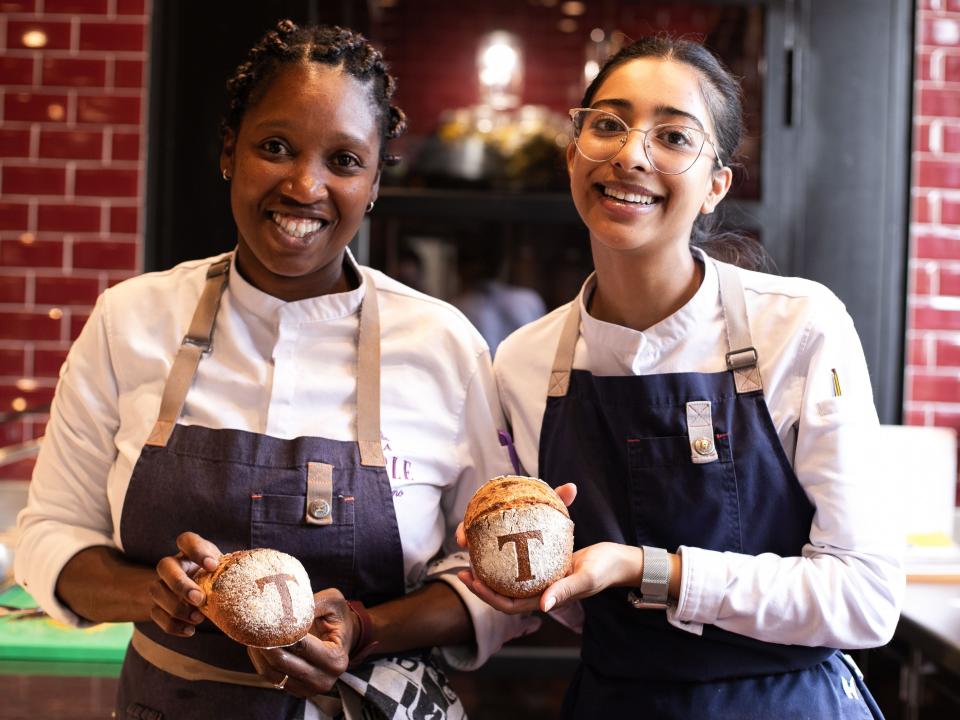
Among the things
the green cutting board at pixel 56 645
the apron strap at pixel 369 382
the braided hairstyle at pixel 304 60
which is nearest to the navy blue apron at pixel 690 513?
the apron strap at pixel 369 382

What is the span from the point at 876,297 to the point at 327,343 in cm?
195

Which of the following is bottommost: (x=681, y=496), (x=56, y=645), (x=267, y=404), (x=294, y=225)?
(x=56, y=645)

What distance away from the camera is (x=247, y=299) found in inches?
66.6

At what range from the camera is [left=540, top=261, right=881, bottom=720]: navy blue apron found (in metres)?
1.54

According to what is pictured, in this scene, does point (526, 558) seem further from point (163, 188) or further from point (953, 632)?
point (163, 188)

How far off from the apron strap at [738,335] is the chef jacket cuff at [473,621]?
1.68ft

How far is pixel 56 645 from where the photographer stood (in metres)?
1.80

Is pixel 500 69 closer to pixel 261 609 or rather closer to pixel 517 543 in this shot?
pixel 517 543

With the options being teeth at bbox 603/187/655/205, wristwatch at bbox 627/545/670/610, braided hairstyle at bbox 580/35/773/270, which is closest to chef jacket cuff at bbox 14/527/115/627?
wristwatch at bbox 627/545/670/610

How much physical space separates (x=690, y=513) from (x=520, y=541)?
289 mm

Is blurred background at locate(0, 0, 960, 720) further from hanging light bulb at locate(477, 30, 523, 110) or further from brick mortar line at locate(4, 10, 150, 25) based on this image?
hanging light bulb at locate(477, 30, 523, 110)

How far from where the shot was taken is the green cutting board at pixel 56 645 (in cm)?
179

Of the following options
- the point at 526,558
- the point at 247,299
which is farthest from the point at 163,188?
the point at 526,558

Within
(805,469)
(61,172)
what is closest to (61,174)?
(61,172)
